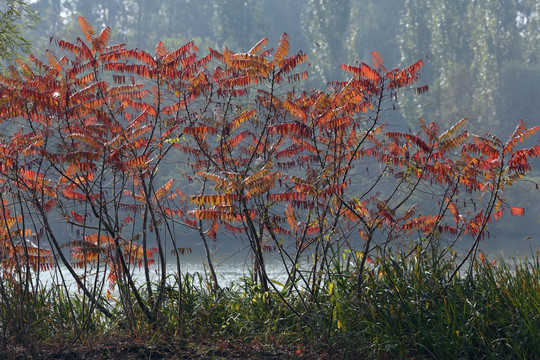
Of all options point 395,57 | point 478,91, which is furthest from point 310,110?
point 395,57

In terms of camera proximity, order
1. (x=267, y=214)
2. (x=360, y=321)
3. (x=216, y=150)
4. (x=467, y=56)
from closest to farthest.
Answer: (x=360, y=321), (x=267, y=214), (x=216, y=150), (x=467, y=56)

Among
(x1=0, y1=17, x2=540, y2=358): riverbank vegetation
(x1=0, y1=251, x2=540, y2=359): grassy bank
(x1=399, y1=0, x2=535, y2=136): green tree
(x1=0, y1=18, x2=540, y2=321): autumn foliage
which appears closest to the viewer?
(x1=0, y1=251, x2=540, y2=359): grassy bank

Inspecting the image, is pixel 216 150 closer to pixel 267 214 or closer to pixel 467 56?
pixel 267 214

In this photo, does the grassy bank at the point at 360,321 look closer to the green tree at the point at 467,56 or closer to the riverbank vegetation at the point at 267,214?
the riverbank vegetation at the point at 267,214

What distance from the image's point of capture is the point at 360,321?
21.7 ft

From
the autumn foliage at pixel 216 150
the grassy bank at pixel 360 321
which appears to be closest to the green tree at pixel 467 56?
the autumn foliage at pixel 216 150

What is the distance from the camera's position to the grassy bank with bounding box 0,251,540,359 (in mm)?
6293

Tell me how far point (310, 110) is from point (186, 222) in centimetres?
261

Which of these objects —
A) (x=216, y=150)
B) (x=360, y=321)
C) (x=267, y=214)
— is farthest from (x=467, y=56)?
(x=360, y=321)

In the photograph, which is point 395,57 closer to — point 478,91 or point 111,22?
point 478,91

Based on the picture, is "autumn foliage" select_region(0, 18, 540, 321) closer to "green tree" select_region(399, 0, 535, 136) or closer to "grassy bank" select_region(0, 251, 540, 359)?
"grassy bank" select_region(0, 251, 540, 359)

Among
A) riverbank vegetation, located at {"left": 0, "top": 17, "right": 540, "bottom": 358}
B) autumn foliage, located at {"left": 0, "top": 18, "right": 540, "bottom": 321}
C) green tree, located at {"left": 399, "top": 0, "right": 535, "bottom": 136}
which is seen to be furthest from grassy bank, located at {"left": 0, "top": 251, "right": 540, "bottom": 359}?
green tree, located at {"left": 399, "top": 0, "right": 535, "bottom": 136}

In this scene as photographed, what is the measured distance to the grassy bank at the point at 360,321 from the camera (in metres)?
6.29

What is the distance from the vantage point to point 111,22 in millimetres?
73688
